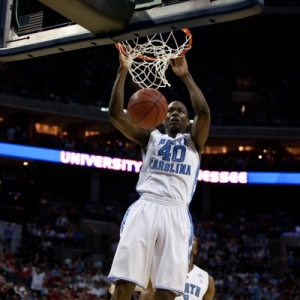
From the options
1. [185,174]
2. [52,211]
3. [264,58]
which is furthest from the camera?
[264,58]

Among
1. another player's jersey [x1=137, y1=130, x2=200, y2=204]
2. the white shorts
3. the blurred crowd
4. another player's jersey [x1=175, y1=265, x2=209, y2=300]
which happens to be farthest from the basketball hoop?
the blurred crowd

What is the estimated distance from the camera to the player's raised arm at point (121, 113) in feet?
16.2

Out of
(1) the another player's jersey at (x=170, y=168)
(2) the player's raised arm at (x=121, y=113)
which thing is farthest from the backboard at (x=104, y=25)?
(1) the another player's jersey at (x=170, y=168)

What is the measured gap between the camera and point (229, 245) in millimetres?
22359

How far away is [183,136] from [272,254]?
1956cm

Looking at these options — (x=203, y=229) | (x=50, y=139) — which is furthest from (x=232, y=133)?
(x=50, y=139)

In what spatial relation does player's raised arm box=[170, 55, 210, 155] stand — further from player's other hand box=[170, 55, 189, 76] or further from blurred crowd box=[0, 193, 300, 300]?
blurred crowd box=[0, 193, 300, 300]

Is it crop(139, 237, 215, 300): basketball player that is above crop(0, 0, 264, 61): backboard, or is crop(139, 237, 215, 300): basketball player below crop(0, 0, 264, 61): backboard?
below

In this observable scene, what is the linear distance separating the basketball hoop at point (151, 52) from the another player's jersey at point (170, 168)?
78 cm

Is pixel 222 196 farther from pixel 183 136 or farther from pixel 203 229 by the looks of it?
pixel 183 136

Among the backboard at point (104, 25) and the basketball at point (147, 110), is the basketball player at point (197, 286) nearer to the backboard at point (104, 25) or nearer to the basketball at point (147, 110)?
the basketball at point (147, 110)

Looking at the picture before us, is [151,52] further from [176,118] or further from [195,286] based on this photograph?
[195,286]

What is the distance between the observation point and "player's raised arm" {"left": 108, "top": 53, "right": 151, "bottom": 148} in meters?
4.95

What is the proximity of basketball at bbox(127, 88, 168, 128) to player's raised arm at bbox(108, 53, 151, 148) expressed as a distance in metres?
0.07
